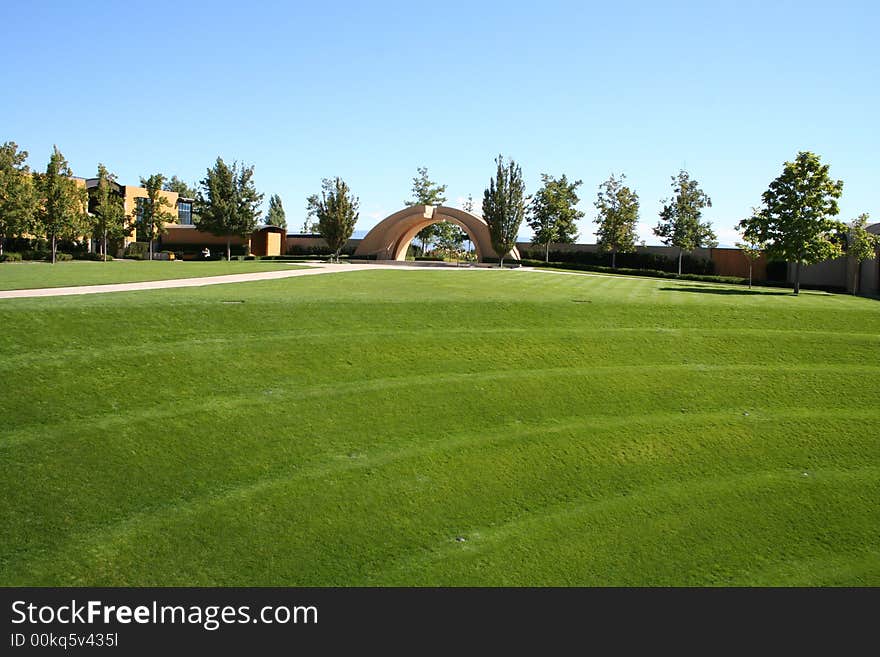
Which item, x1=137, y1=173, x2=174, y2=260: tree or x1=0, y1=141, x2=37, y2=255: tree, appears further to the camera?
x1=137, y1=173, x2=174, y2=260: tree

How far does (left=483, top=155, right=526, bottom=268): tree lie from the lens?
152 feet

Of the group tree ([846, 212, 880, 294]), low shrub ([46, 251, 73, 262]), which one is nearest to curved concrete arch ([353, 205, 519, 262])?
low shrub ([46, 251, 73, 262])

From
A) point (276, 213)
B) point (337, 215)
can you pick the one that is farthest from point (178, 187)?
point (337, 215)

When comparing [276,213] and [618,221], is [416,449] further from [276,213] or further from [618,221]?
[276,213]

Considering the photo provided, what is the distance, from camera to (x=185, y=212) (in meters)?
67.8

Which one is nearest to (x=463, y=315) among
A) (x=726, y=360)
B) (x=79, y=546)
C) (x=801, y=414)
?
(x=726, y=360)

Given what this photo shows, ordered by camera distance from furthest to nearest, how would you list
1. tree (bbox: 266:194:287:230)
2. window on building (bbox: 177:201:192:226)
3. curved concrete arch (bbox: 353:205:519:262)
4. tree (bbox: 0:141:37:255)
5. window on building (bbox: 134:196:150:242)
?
1. tree (bbox: 266:194:287:230)
2. window on building (bbox: 177:201:192:226)
3. window on building (bbox: 134:196:150:242)
4. curved concrete arch (bbox: 353:205:519:262)
5. tree (bbox: 0:141:37:255)

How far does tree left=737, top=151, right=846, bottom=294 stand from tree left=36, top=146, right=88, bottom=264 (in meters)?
40.7

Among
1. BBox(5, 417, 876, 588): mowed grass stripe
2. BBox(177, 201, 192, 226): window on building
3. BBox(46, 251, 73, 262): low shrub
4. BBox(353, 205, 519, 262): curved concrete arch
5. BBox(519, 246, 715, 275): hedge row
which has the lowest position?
BBox(5, 417, 876, 588): mowed grass stripe

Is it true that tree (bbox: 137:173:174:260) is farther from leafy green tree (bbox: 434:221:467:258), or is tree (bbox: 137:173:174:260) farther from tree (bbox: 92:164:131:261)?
leafy green tree (bbox: 434:221:467:258)

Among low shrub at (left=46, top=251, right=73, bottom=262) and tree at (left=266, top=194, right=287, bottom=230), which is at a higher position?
tree at (left=266, top=194, right=287, bottom=230)

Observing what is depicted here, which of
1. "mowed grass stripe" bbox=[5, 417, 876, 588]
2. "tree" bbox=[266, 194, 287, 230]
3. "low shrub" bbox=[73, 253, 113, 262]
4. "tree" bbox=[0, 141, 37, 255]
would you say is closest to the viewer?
"mowed grass stripe" bbox=[5, 417, 876, 588]

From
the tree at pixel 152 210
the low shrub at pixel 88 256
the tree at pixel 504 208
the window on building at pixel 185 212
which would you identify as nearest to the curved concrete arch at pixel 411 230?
the tree at pixel 504 208

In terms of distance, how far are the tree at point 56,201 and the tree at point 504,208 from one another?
2874cm
